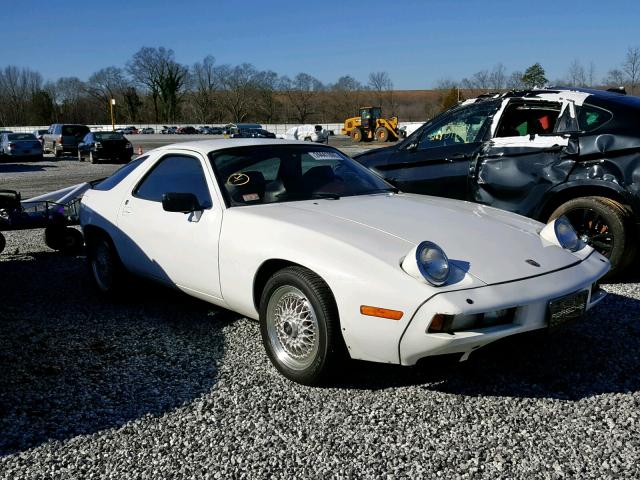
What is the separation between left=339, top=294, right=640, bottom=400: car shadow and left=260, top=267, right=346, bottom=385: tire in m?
0.23

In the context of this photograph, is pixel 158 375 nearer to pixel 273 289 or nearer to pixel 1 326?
pixel 273 289

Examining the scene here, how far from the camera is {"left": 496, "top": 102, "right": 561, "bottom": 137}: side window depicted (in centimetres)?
574

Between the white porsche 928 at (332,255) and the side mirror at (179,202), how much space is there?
11 mm

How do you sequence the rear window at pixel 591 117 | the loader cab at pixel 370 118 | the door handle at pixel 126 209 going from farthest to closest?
the loader cab at pixel 370 118
the rear window at pixel 591 117
the door handle at pixel 126 209

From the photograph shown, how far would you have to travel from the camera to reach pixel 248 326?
4453mm

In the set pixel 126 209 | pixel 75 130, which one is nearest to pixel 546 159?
pixel 126 209

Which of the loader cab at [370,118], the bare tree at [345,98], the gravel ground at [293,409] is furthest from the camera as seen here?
the bare tree at [345,98]

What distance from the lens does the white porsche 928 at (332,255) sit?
9.69ft

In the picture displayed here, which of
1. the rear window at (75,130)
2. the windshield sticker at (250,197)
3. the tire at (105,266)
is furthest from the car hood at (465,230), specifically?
the rear window at (75,130)

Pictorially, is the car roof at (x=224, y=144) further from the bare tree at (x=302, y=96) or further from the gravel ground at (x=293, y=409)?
the bare tree at (x=302, y=96)

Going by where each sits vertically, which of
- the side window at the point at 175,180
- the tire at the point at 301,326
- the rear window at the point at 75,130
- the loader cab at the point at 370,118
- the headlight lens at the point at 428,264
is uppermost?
Answer: the loader cab at the point at 370,118

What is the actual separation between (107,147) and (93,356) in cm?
2361

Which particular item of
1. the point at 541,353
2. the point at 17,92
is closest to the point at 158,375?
the point at 541,353

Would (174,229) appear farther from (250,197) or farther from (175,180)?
(250,197)
